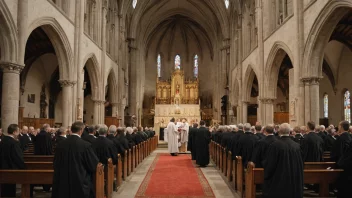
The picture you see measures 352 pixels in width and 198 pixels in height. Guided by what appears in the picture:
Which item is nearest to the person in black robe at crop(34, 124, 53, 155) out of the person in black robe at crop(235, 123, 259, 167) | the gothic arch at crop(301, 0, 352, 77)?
the person in black robe at crop(235, 123, 259, 167)

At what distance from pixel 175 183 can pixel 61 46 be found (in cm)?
1091

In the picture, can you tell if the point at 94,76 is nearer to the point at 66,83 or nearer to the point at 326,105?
the point at 66,83

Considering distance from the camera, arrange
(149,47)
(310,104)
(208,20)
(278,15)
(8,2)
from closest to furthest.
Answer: (8,2), (310,104), (278,15), (208,20), (149,47)

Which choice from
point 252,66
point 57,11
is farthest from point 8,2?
point 252,66

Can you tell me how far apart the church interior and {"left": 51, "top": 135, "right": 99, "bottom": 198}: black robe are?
3.18 m

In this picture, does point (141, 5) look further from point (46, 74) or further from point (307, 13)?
point (307, 13)

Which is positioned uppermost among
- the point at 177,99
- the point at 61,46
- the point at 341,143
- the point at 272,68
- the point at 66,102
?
the point at 61,46

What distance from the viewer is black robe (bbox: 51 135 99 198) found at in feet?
18.7

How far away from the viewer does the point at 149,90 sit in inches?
1885

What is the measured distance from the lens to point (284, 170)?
5.82 metres

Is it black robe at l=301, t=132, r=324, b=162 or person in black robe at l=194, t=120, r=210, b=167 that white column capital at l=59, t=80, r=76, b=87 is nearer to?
person in black robe at l=194, t=120, r=210, b=167

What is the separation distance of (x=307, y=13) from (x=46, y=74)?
19019 millimetres

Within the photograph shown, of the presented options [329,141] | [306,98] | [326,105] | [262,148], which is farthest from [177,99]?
[262,148]

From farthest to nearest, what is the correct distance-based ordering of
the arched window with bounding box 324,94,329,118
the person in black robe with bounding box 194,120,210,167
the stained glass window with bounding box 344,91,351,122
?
the arched window with bounding box 324,94,329,118 → the stained glass window with bounding box 344,91,351,122 → the person in black robe with bounding box 194,120,210,167
